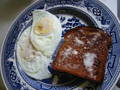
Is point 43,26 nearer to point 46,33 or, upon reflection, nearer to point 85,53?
point 46,33

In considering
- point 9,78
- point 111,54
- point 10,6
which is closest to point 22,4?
point 10,6

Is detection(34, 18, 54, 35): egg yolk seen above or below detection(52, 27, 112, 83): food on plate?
above

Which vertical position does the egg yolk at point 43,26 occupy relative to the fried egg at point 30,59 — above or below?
above

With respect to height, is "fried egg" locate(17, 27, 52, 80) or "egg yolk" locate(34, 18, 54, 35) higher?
"egg yolk" locate(34, 18, 54, 35)

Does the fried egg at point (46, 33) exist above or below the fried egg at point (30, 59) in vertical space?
above
